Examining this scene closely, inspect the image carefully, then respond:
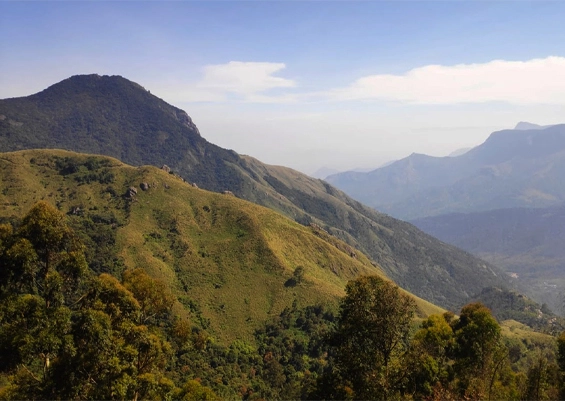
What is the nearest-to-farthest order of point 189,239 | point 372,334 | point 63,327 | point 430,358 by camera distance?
point 63,327
point 372,334
point 430,358
point 189,239

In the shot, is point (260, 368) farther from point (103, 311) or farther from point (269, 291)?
point (103, 311)

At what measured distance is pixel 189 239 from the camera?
127 m

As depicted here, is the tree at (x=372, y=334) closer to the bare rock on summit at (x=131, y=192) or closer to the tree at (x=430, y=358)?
the tree at (x=430, y=358)

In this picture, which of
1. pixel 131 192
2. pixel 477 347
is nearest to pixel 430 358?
pixel 477 347

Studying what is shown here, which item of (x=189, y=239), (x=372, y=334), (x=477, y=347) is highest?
(x=372, y=334)

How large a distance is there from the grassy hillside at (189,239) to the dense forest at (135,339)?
71325mm

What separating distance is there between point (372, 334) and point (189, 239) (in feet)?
357

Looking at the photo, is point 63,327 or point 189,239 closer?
point 63,327

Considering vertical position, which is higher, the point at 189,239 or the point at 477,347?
the point at 477,347

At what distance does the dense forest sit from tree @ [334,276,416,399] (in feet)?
0.22

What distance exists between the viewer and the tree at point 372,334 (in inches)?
939

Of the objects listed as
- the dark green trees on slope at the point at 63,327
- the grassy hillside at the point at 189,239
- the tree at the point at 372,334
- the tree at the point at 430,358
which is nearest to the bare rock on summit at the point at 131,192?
the grassy hillside at the point at 189,239

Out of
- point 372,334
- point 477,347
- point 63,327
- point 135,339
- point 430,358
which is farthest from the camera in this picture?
point 477,347

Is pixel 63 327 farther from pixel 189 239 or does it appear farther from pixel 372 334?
pixel 189 239
